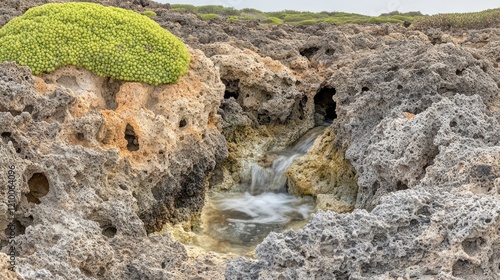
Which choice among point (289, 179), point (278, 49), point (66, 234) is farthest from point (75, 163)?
point (278, 49)

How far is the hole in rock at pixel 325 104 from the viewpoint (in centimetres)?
1329

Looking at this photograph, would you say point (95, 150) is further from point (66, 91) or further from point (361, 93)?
point (361, 93)

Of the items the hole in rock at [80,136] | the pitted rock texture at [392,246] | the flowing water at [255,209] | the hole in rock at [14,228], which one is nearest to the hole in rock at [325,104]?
the flowing water at [255,209]

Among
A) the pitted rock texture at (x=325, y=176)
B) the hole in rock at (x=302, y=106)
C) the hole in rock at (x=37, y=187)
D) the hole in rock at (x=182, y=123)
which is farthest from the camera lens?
the hole in rock at (x=302, y=106)

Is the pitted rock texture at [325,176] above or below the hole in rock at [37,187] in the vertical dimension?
below

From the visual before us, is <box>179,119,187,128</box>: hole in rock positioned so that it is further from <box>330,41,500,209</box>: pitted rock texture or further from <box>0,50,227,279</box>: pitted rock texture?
<box>330,41,500,209</box>: pitted rock texture

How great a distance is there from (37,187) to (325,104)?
8363 millimetres

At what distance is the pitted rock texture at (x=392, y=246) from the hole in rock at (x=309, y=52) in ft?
34.7

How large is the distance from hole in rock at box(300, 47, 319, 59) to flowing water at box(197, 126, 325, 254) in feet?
12.3

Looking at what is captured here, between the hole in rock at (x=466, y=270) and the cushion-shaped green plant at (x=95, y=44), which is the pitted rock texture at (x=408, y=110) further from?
the cushion-shaped green plant at (x=95, y=44)

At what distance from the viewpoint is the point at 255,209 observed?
9.76 metres

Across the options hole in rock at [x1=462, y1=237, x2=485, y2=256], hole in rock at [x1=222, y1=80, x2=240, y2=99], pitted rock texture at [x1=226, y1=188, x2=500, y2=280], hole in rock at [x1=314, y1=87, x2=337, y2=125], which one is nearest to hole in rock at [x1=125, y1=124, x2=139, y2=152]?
pitted rock texture at [x1=226, y1=188, x2=500, y2=280]

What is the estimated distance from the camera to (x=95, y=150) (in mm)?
6844

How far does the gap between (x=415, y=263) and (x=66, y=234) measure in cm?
310
